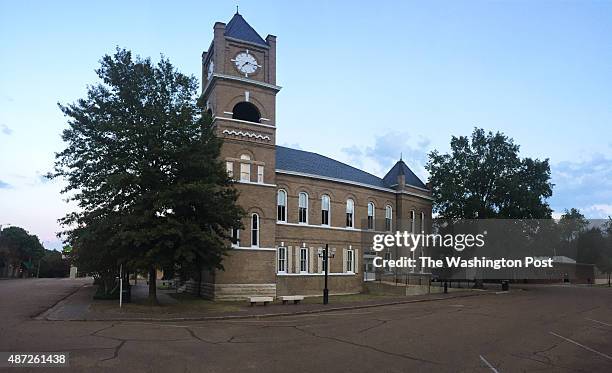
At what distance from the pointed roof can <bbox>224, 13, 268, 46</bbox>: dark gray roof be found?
19.8 m

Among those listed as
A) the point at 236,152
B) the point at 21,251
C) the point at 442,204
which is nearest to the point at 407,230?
the point at 442,204

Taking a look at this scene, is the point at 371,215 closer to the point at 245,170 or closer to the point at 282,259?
the point at 282,259

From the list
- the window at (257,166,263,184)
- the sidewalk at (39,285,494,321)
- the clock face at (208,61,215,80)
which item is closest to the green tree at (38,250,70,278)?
the clock face at (208,61,215,80)

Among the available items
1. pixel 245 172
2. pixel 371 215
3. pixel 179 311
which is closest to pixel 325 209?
pixel 371 215

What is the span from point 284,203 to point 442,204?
21.5m

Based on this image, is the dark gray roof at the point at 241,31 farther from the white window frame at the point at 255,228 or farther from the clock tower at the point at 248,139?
the white window frame at the point at 255,228

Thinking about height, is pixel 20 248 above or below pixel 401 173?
below

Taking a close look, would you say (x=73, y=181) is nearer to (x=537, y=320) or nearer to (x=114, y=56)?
(x=114, y=56)

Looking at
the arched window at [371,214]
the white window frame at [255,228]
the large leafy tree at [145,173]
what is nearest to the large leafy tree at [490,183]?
the arched window at [371,214]

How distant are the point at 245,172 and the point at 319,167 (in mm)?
10600

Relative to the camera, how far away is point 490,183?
52781mm

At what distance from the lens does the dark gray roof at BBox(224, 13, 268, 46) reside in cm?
3594

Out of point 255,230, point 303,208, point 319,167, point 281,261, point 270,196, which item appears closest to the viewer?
point 255,230

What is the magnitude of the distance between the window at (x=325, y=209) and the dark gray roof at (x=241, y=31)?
12942 mm
